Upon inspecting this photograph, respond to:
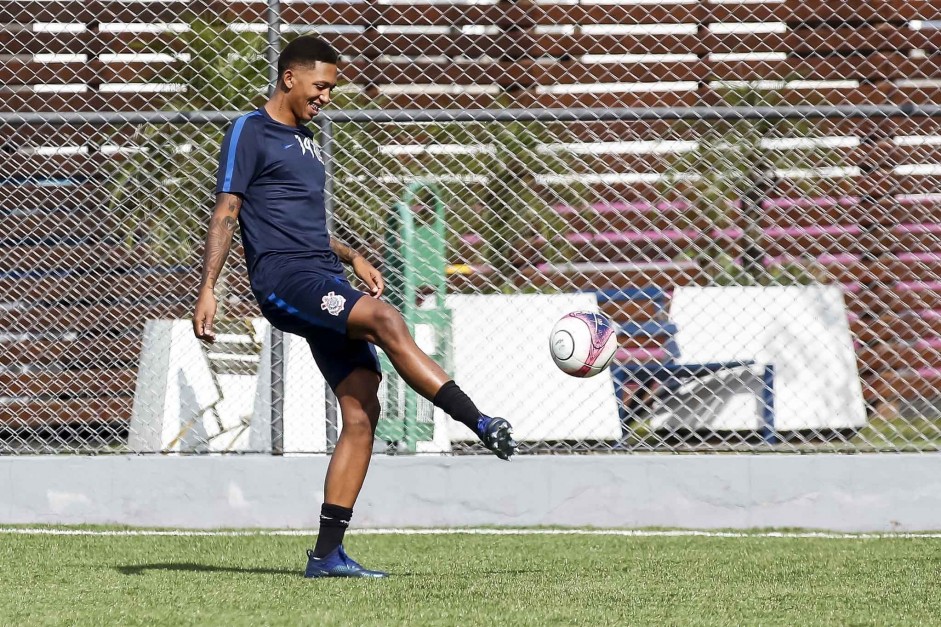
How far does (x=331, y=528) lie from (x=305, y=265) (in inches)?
35.0

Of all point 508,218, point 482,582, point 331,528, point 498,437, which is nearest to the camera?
point 498,437

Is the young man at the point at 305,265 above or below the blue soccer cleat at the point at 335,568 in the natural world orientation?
above

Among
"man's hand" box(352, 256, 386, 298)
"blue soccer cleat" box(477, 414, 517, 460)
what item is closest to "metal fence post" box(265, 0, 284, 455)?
"man's hand" box(352, 256, 386, 298)

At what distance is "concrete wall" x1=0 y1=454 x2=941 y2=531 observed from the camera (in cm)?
623

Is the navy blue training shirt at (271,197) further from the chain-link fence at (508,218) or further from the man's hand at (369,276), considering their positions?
the chain-link fence at (508,218)

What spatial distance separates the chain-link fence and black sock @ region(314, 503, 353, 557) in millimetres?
1986

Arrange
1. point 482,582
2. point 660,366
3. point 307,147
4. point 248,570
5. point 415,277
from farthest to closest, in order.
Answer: point 660,366, point 415,277, point 248,570, point 307,147, point 482,582

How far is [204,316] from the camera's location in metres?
4.23

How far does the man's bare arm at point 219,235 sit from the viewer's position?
436cm

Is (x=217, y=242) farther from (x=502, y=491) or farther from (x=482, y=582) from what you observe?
(x=502, y=491)

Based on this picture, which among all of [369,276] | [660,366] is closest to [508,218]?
[660,366]

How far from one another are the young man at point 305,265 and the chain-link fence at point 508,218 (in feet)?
6.32

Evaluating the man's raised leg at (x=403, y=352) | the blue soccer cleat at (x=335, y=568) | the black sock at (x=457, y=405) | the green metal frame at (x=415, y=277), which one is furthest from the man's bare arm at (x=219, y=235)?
the green metal frame at (x=415, y=277)

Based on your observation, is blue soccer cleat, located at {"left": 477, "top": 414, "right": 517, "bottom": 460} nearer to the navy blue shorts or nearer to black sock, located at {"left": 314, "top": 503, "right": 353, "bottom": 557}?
the navy blue shorts
